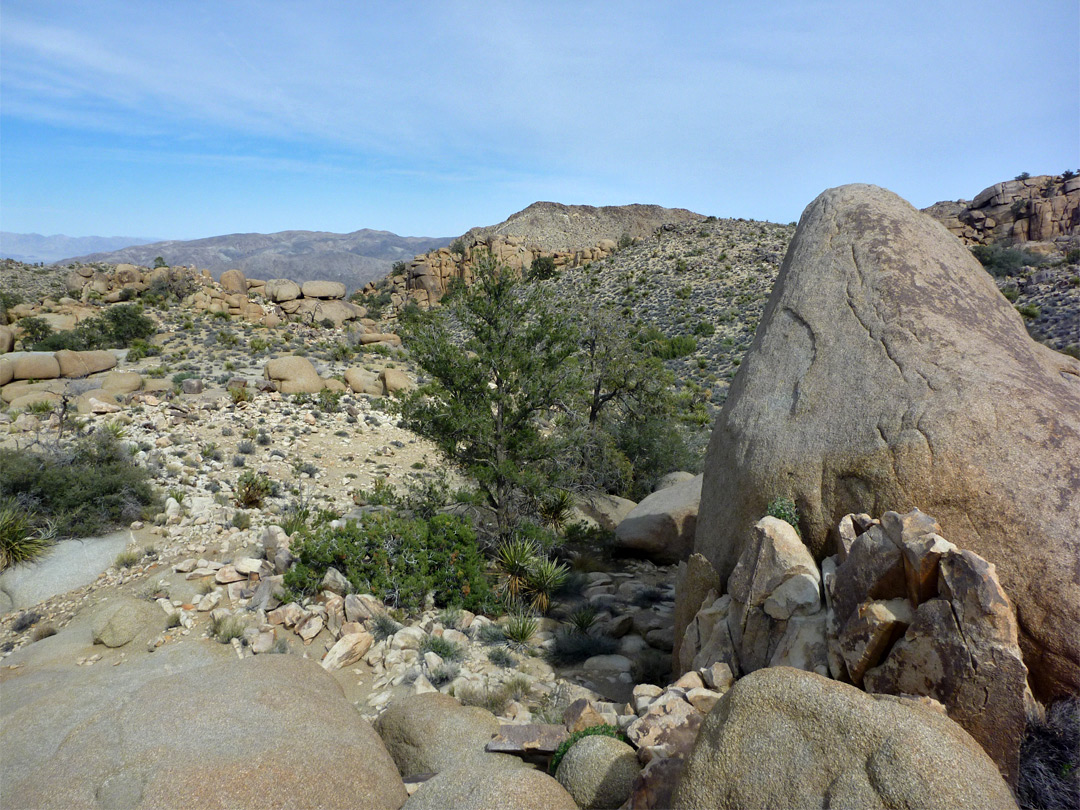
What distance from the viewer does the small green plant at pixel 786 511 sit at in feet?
18.5

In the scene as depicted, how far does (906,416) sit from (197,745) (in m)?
6.54

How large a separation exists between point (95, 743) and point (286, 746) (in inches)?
60.9

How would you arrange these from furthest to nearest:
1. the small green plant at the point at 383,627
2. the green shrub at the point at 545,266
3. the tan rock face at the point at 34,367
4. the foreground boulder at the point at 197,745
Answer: the green shrub at the point at 545,266, the tan rock face at the point at 34,367, the small green plant at the point at 383,627, the foreground boulder at the point at 197,745

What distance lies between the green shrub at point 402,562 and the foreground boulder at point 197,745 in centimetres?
317

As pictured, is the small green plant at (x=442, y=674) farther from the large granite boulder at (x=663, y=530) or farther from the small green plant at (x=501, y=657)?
the large granite boulder at (x=663, y=530)

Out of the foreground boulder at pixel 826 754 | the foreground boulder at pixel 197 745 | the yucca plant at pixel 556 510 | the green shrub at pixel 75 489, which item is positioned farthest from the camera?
the yucca plant at pixel 556 510

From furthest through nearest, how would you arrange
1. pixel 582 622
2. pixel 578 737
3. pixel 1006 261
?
pixel 1006 261 → pixel 582 622 → pixel 578 737

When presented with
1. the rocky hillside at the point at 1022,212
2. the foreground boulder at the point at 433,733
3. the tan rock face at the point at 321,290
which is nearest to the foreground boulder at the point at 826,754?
the foreground boulder at the point at 433,733

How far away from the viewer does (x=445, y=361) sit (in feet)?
37.6

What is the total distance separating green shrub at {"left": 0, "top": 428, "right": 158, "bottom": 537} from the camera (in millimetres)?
11320

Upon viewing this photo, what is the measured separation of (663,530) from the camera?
11977 millimetres

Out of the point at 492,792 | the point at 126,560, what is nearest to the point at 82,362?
the point at 126,560

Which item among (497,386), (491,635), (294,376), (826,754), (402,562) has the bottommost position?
(491,635)

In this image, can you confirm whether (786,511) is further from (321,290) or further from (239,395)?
(321,290)
